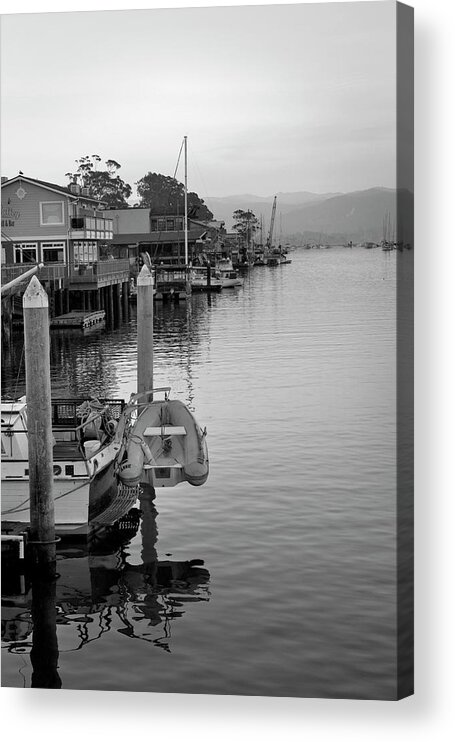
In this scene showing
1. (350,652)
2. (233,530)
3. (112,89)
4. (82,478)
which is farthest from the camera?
(82,478)

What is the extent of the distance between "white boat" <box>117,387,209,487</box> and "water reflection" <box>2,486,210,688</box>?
0.18m

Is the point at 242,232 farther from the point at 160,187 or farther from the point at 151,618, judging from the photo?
the point at 151,618

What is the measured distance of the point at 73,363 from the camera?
28.0ft

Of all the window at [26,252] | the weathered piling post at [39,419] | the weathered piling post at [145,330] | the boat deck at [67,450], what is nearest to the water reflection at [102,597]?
the weathered piling post at [39,419]

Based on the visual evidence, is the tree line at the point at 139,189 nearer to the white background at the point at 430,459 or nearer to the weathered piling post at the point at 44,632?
the white background at the point at 430,459

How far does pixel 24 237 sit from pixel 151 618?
259cm

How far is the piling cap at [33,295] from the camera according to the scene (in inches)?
312

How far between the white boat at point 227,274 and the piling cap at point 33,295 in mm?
1209

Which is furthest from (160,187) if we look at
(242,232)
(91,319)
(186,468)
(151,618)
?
(151,618)

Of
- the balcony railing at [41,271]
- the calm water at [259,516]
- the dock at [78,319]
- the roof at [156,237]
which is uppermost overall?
the roof at [156,237]

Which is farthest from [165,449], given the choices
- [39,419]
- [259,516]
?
[39,419]

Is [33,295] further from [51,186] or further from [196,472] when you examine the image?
[196,472]

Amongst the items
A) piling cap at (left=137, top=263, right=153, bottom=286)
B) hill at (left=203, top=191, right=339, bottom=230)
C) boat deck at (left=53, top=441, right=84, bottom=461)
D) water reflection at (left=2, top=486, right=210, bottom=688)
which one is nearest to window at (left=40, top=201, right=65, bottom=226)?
piling cap at (left=137, top=263, right=153, bottom=286)

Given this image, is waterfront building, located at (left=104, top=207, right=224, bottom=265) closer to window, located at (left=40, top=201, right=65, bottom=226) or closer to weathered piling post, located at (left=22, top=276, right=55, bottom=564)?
window, located at (left=40, top=201, right=65, bottom=226)
